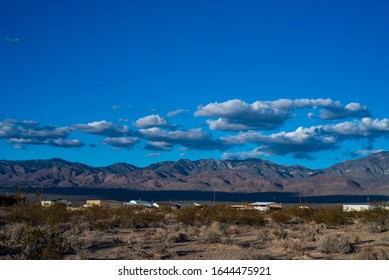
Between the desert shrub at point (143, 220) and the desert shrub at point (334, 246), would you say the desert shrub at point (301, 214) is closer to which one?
the desert shrub at point (143, 220)

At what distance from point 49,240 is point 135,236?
413 inches

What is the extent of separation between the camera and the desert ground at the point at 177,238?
20094 mm

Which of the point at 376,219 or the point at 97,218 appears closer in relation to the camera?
the point at 376,219

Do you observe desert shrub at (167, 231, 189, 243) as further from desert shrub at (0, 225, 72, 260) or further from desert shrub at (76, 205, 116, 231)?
desert shrub at (76, 205, 116, 231)

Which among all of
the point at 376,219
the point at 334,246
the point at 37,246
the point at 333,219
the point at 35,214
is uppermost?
the point at 35,214

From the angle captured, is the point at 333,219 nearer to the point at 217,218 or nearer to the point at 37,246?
the point at 217,218

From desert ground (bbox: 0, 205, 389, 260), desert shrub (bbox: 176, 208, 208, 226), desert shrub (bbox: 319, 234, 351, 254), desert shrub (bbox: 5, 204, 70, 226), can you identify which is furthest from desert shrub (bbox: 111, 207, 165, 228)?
desert shrub (bbox: 319, 234, 351, 254)

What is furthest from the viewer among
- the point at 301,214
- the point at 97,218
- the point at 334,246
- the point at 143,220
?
the point at 301,214

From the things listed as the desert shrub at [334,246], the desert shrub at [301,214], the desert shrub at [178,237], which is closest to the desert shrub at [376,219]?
the desert shrub at [301,214]

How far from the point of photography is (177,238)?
27.2 meters

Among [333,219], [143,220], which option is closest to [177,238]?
[143,220]

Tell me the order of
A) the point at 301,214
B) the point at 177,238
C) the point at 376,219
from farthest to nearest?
the point at 301,214 → the point at 376,219 → the point at 177,238
